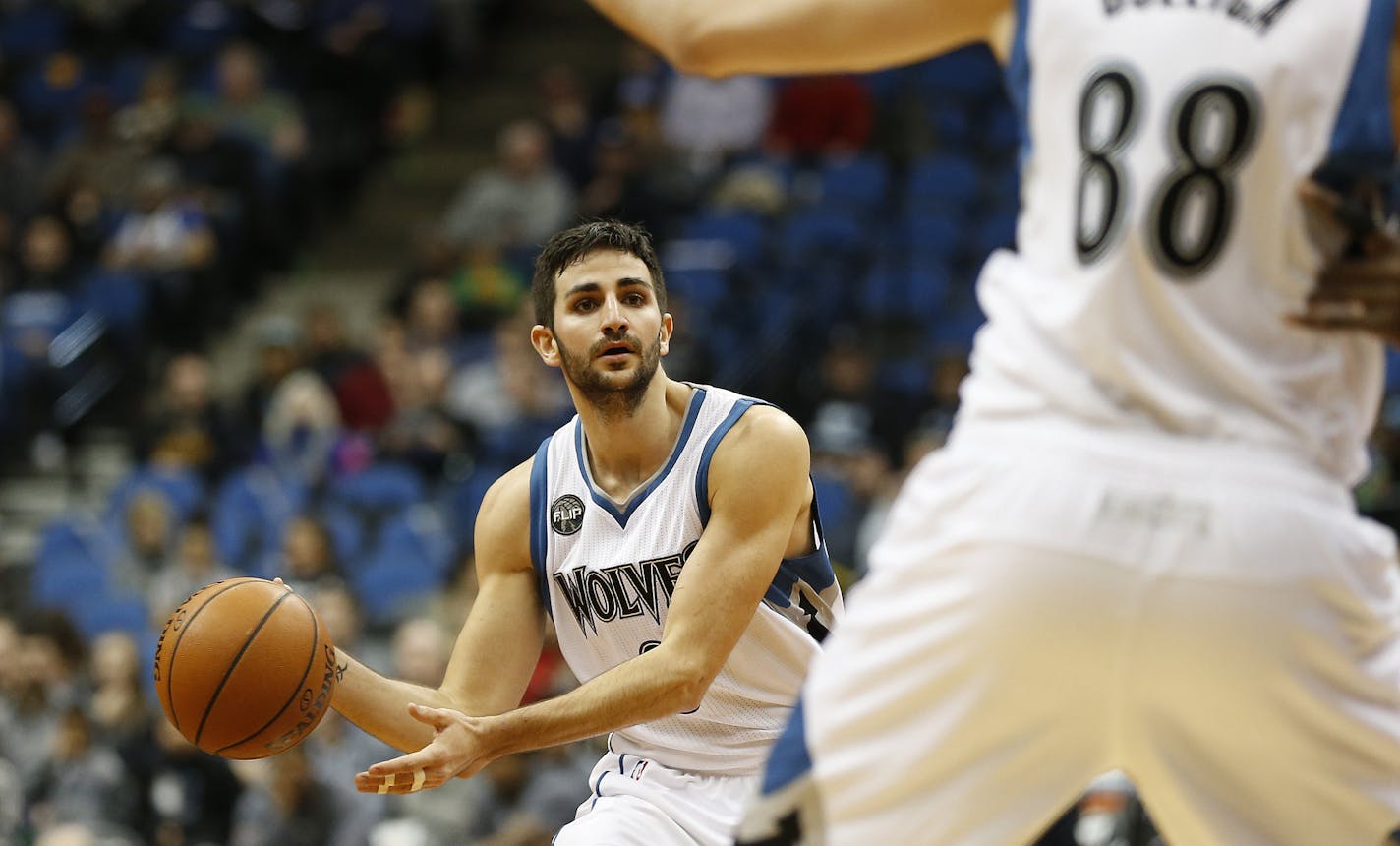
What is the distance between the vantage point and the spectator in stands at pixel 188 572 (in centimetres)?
945

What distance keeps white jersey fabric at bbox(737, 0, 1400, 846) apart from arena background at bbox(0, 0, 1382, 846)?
4233mm

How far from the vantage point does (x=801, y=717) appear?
2707 millimetres

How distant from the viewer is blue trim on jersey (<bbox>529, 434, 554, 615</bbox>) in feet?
13.8

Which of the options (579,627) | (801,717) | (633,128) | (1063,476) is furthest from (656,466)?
(633,128)

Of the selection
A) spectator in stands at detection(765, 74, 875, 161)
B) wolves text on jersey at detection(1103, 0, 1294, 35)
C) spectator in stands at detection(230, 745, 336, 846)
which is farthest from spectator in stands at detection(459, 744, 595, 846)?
spectator in stands at detection(765, 74, 875, 161)

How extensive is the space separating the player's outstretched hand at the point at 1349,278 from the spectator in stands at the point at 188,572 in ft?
25.3

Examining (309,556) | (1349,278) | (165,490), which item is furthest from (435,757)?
(165,490)

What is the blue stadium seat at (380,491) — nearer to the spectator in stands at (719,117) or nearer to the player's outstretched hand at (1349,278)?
the spectator in stands at (719,117)

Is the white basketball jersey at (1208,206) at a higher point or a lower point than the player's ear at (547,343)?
higher

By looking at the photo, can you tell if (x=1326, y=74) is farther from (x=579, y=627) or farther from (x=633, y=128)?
(x=633, y=128)

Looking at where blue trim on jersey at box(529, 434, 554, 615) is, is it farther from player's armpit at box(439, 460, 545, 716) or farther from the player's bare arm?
the player's bare arm

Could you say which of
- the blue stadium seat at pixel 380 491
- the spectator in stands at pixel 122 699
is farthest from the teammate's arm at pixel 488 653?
the blue stadium seat at pixel 380 491

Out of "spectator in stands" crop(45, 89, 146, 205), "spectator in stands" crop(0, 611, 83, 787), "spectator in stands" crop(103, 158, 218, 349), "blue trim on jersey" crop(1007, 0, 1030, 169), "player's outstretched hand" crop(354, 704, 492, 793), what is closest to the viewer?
"blue trim on jersey" crop(1007, 0, 1030, 169)

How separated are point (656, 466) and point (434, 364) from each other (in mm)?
6527
